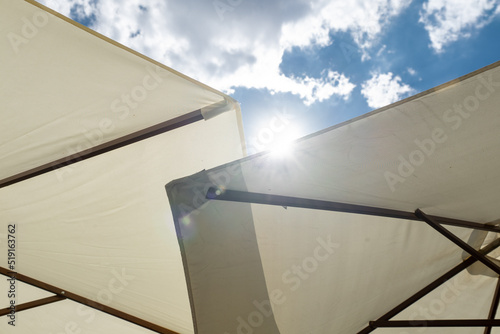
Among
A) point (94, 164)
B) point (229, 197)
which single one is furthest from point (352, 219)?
point (94, 164)

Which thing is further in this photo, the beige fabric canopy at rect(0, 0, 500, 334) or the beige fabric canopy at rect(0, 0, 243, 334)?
the beige fabric canopy at rect(0, 0, 243, 334)

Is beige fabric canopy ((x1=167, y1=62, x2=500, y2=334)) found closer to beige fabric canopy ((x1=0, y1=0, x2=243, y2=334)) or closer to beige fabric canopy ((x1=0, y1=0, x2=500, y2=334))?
beige fabric canopy ((x1=0, y1=0, x2=500, y2=334))

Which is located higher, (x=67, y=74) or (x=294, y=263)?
(x=67, y=74)

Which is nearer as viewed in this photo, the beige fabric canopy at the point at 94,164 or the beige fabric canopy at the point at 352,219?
the beige fabric canopy at the point at 352,219

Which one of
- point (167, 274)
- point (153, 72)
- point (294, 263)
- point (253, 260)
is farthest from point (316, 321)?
point (153, 72)

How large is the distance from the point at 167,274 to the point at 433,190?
8.14 feet

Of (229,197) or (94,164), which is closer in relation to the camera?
(229,197)

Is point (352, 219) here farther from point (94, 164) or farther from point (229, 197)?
point (94, 164)

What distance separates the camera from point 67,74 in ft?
6.03

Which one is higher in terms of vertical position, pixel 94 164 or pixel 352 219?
pixel 94 164

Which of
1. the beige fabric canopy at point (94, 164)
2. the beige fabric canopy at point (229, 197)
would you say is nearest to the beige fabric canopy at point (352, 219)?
the beige fabric canopy at point (229, 197)

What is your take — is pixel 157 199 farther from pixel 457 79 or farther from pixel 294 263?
pixel 457 79

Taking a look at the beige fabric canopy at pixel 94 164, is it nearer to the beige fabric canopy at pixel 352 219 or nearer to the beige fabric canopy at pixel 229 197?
the beige fabric canopy at pixel 229 197

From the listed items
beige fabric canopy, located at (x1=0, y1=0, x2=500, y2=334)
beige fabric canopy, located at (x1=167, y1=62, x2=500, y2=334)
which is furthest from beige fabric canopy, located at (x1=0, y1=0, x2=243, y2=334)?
beige fabric canopy, located at (x1=167, y1=62, x2=500, y2=334)
